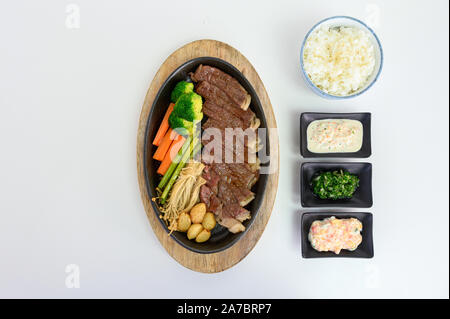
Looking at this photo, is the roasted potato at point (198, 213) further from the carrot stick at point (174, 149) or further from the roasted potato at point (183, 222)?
the carrot stick at point (174, 149)

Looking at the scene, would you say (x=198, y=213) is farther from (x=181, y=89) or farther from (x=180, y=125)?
(x=181, y=89)

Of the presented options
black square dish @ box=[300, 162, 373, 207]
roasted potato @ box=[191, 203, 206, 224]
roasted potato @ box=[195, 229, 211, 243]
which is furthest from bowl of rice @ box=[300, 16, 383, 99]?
roasted potato @ box=[195, 229, 211, 243]

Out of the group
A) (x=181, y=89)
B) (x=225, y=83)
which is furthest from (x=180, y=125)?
(x=225, y=83)

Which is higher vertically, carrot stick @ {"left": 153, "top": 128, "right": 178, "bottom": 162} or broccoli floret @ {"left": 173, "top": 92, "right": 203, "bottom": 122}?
broccoli floret @ {"left": 173, "top": 92, "right": 203, "bottom": 122}

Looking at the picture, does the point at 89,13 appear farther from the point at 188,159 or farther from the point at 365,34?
the point at 365,34

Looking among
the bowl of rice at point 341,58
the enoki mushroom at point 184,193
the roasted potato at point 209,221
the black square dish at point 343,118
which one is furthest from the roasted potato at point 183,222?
the bowl of rice at point 341,58

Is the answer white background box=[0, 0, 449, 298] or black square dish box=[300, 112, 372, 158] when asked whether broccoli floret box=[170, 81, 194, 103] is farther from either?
black square dish box=[300, 112, 372, 158]
